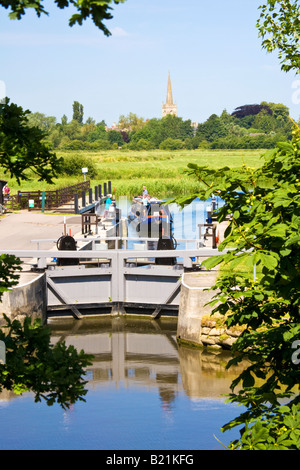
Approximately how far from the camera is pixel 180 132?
176m

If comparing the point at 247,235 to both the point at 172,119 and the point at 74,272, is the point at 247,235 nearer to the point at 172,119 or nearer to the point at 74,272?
the point at 74,272

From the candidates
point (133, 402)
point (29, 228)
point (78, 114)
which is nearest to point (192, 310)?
point (133, 402)

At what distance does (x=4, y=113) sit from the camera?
622 centimetres

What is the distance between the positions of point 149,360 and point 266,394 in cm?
1338

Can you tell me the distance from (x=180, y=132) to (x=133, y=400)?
531 feet

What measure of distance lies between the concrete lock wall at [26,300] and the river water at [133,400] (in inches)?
43.7

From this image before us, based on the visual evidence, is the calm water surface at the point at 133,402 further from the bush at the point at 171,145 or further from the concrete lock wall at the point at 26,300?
the bush at the point at 171,145

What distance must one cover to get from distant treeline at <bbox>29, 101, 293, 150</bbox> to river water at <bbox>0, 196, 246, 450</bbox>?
94924 mm

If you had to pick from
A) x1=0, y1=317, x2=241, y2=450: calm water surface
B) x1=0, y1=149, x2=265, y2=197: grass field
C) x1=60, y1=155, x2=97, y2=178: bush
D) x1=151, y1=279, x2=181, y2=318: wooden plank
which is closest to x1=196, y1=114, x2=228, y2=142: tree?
x1=0, y1=149, x2=265, y2=197: grass field

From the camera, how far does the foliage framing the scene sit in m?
5.69

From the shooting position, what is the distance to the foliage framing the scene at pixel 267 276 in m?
5.69

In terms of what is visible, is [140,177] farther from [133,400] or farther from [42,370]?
[42,370]

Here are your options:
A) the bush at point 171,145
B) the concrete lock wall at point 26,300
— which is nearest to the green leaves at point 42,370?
the concrete lock wall at point 26,300

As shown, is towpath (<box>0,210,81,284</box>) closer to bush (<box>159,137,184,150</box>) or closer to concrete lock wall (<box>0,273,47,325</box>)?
concrete lock wall (<box>0,273,47,325</box>)
